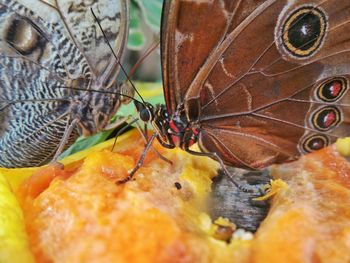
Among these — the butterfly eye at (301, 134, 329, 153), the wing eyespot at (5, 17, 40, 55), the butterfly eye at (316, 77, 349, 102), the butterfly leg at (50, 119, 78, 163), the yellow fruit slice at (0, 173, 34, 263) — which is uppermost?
the butterfly eye at (316, 77, 349, 102)

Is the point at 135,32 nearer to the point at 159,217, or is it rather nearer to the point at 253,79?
the point at 253,79

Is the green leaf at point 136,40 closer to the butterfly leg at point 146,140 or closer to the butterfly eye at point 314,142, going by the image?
the butterfly leg at point 146,140

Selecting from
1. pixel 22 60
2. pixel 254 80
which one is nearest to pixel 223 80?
pixel 254 80

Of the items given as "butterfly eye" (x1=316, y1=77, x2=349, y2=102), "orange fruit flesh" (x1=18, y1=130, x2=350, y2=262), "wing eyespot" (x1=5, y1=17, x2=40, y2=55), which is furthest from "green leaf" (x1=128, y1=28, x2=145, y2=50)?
"butterfly eye" (x1=316, y1=77, x2=349, y2=102)

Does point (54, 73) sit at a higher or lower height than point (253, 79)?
lower

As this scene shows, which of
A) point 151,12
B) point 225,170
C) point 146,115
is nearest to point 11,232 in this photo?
point 146,115

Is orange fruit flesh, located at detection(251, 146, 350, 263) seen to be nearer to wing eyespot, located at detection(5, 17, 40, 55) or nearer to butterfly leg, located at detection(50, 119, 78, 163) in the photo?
butterfly leg, located at detection(50, 119, 78, 163)
